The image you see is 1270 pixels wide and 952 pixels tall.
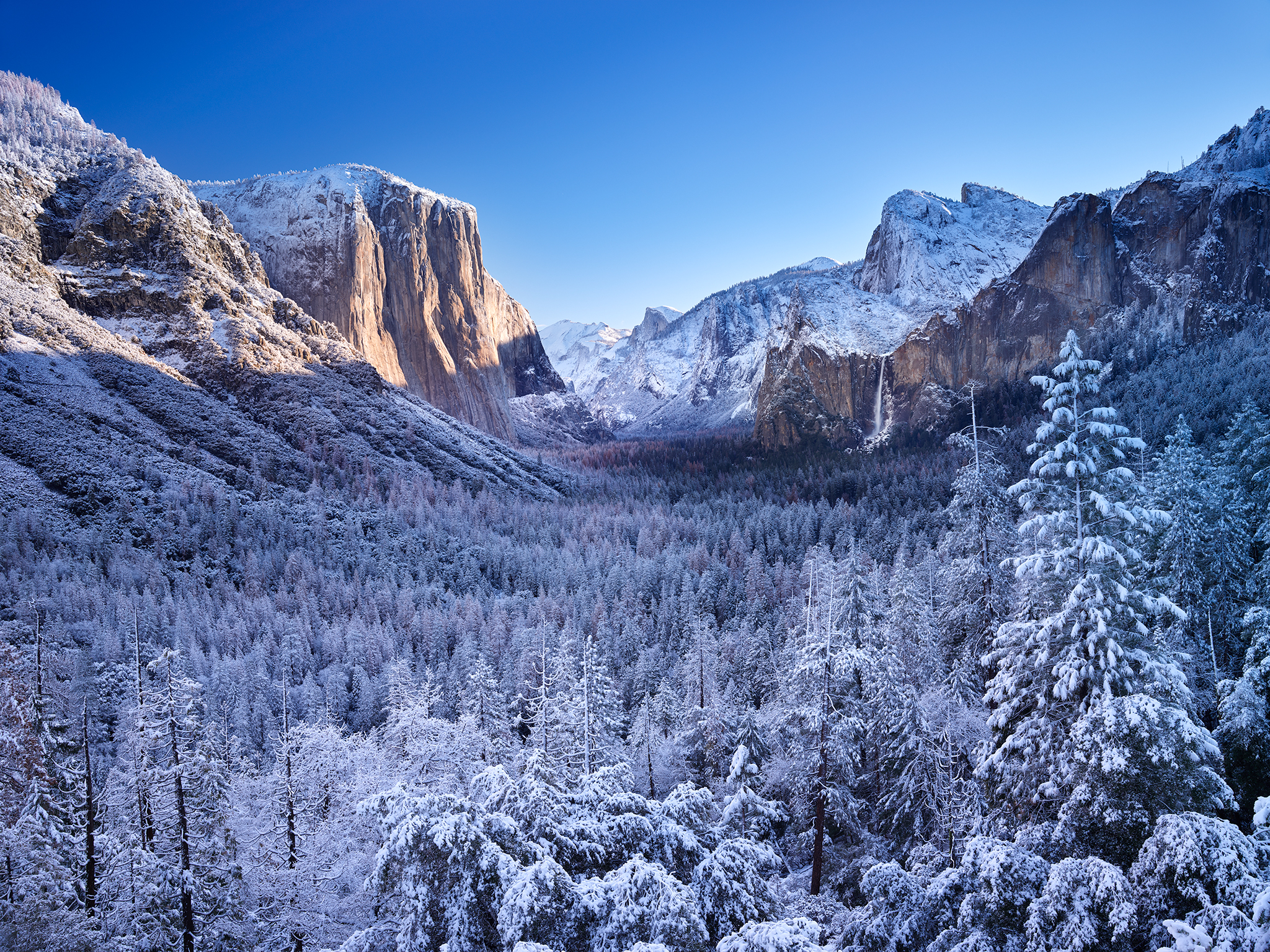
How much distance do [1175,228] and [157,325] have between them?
8177 inches

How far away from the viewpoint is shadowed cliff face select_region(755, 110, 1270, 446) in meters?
126

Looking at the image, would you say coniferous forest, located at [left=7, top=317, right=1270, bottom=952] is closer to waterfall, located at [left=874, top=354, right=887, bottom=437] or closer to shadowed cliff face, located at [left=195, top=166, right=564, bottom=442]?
shadowed cliff face, located at [left=195, top=166, right=564, bottom=442]

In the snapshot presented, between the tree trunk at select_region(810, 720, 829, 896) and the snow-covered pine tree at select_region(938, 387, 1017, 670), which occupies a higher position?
the snow-covered pine tree at select_region(938, 387, 1017, 670)

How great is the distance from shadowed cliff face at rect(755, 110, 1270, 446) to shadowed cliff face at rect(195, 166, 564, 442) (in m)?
97.5

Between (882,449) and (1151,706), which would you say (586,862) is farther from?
(882,449)

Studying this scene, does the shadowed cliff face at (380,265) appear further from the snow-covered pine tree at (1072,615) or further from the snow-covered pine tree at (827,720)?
the snow-covered pine tree at (1072,615)

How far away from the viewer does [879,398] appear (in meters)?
179

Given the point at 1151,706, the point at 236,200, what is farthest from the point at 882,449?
the point at 236,200

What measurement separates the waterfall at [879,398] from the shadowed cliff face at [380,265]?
113m

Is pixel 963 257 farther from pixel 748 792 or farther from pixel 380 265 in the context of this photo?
pixel 748 792

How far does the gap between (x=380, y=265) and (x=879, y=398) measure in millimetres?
143935

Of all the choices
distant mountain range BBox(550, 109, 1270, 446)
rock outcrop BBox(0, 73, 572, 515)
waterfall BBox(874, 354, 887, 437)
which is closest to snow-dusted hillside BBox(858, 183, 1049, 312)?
distant mountain range BBox(550, 109, 1270, 446)

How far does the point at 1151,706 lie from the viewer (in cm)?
968

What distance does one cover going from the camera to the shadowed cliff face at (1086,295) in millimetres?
126312
